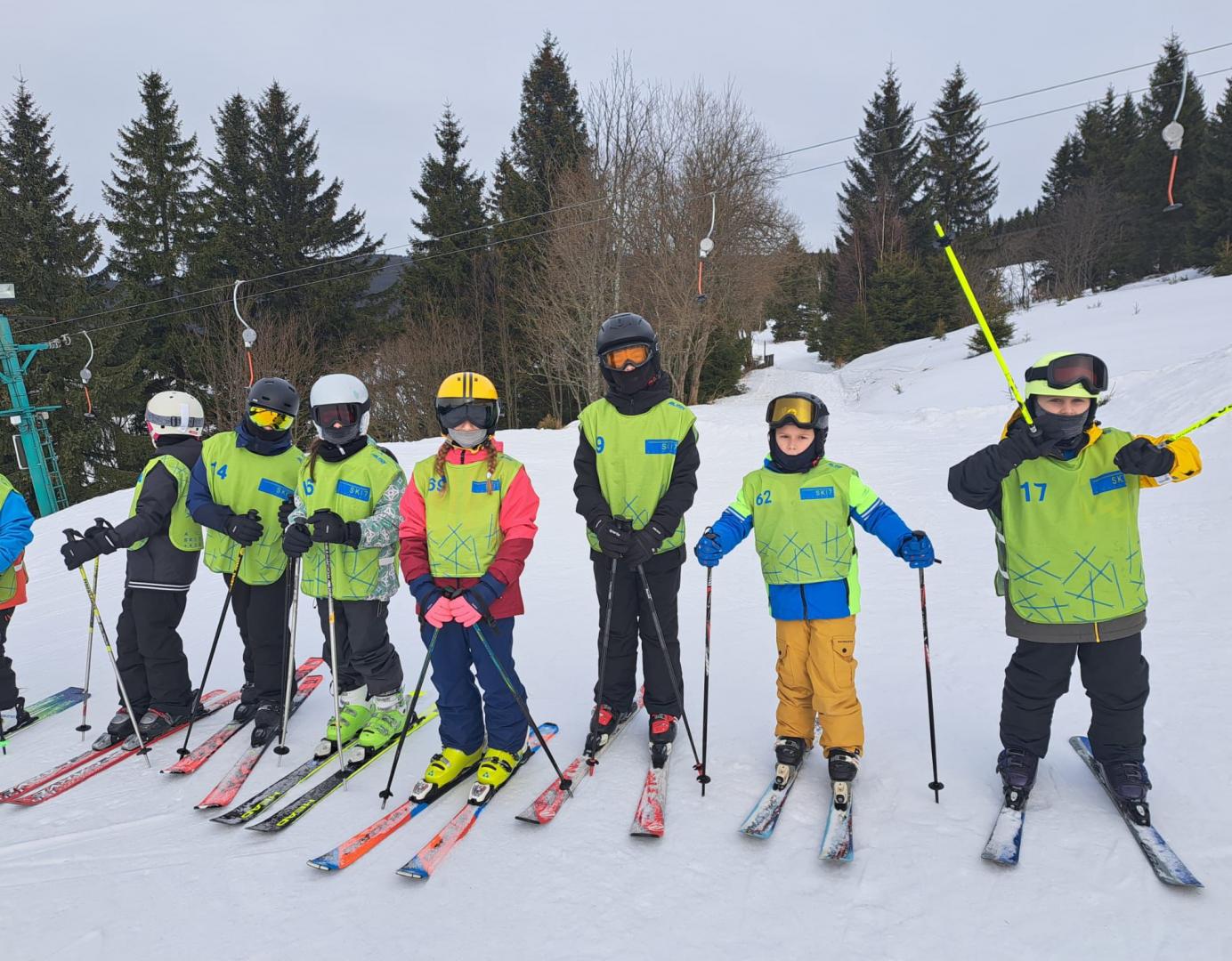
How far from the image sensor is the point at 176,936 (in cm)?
230

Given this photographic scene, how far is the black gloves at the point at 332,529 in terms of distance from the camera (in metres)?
3.15

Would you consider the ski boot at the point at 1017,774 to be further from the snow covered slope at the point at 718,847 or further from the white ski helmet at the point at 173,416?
the white ski helmet at the point at 173,416

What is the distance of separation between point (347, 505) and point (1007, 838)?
3.20m

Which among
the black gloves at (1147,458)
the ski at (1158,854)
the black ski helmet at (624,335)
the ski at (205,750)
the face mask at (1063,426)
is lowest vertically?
the ski at (1158,854)

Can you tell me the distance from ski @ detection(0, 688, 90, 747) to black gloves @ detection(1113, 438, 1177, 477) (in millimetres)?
5343

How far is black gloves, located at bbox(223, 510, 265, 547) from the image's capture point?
3.44m

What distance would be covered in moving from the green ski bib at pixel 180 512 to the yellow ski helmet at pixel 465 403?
1785mm

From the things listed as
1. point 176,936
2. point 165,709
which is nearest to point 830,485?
point 176,936

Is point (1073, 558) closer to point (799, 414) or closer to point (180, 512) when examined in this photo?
point (799, 414)

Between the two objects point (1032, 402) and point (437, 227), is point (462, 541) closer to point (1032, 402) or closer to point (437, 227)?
point (1032, 402)

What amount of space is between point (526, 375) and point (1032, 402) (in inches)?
952

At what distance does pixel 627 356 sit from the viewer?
10.7 ft

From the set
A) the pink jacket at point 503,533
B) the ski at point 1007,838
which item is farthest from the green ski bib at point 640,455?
the ski at point 1007,838

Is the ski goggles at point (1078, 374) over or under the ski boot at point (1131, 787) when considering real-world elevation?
over
